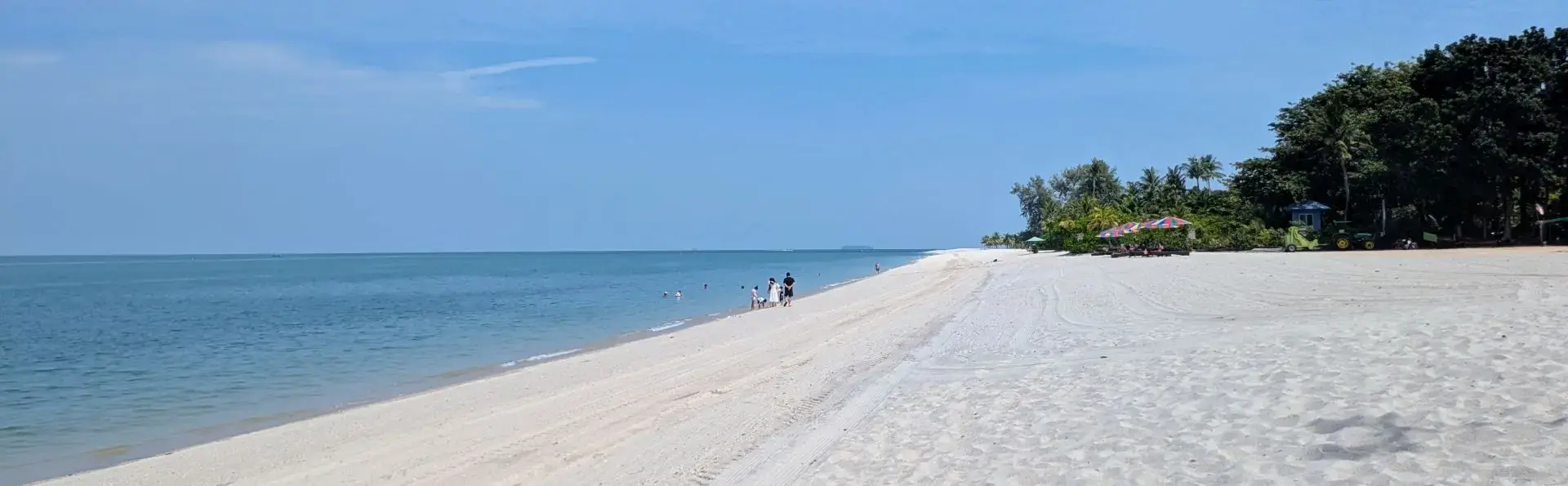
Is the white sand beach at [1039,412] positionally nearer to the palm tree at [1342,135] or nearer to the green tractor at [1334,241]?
the green tractor at [1334,241]

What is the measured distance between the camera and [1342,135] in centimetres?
5241

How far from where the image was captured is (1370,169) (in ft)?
155

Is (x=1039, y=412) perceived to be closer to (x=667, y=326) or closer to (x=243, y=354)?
(x=667, y=326)

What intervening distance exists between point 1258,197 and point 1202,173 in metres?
39.1

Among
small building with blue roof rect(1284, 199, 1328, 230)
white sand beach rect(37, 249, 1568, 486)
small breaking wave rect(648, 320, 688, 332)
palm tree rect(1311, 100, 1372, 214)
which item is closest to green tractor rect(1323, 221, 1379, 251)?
palm tree rect(1311, 100, 1372, 214)

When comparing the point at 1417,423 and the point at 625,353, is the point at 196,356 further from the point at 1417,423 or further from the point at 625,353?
the point at 1417,423

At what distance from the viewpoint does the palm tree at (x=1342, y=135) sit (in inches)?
2025

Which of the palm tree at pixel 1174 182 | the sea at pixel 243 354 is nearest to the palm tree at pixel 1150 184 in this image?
the palm tree at pixel 1174 182

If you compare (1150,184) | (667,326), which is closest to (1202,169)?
(1150,184)

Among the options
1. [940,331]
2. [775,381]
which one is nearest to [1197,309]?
[940,331]

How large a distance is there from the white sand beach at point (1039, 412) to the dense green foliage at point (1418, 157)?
91.1 feet

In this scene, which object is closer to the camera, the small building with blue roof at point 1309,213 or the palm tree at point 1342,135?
the palm tree at point 1342,135

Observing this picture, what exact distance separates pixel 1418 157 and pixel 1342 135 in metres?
12.7

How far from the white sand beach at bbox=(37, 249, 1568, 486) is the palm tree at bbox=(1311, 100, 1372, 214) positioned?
40771 mm
